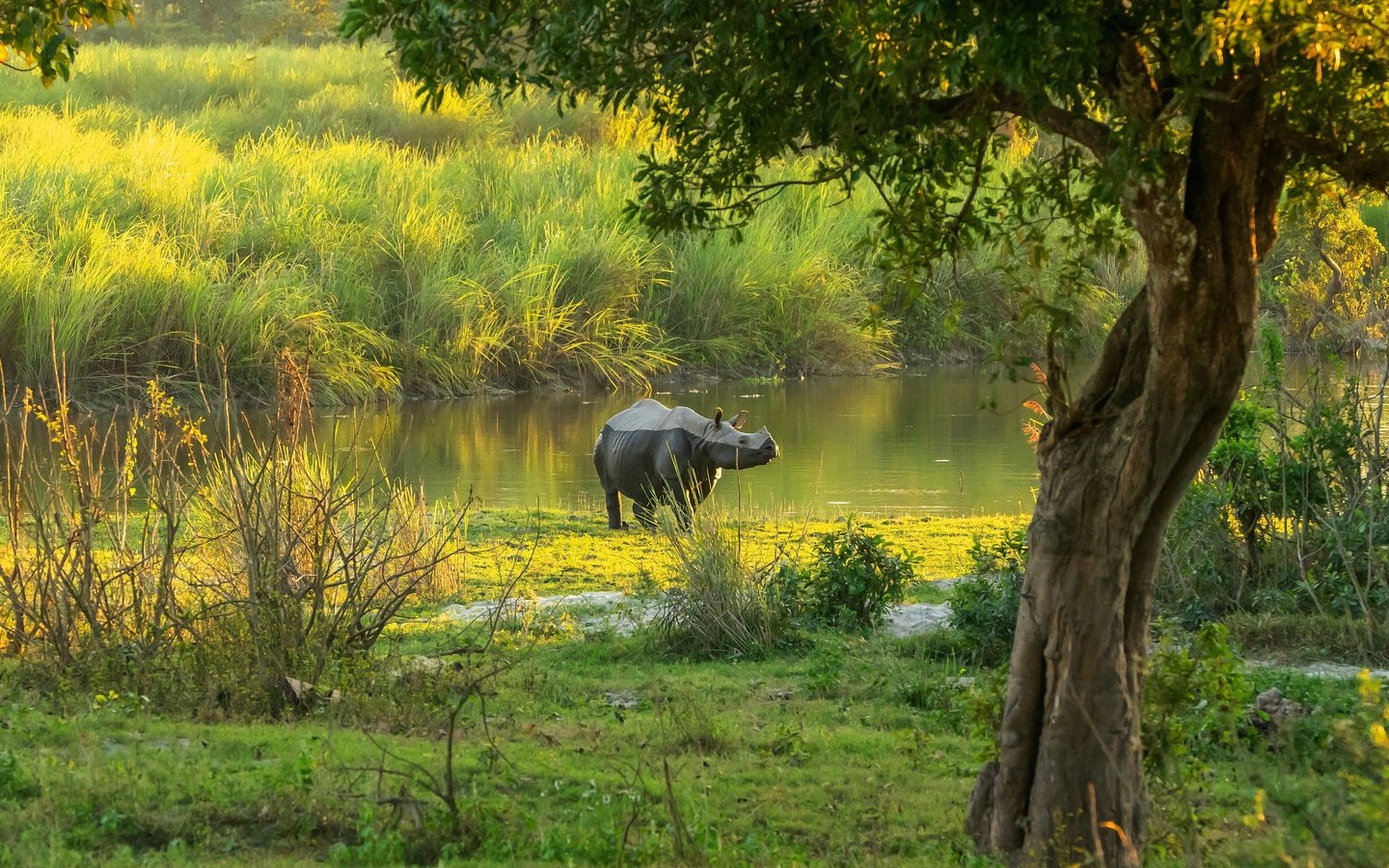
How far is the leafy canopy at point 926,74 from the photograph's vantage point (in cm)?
430

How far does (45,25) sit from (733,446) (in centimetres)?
830

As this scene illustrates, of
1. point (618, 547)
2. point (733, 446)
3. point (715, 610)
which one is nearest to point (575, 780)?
point (715, 610)

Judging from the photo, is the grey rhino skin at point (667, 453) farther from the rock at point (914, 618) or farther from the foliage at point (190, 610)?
the foliage at point (190, 610)

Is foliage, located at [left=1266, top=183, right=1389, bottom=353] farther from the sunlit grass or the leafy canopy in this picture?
the sunlit grass

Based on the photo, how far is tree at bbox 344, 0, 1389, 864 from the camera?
4746 millimetres

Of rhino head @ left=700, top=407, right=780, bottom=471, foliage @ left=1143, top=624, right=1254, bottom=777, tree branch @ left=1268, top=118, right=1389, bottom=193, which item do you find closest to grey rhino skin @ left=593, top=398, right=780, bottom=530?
rhino head @ left=700, top=407, right=780, bottom=471

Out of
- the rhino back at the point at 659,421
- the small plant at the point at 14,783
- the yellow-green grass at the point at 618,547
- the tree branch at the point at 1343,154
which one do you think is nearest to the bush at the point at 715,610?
the yellow-green grass at the point at 618,547

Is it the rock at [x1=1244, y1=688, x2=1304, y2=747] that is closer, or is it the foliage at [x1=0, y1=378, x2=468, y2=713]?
the rock at [x1=1244, y1=688, x2=1304, y2=747]

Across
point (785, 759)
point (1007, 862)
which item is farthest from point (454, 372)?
point (1007, 862)

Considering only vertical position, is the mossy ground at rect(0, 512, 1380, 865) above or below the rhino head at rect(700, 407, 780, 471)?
below

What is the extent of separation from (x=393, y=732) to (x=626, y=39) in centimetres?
320

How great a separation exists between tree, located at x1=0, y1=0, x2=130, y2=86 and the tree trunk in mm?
3800

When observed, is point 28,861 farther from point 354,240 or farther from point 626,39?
point 354,240

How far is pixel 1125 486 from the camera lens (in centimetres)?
516
